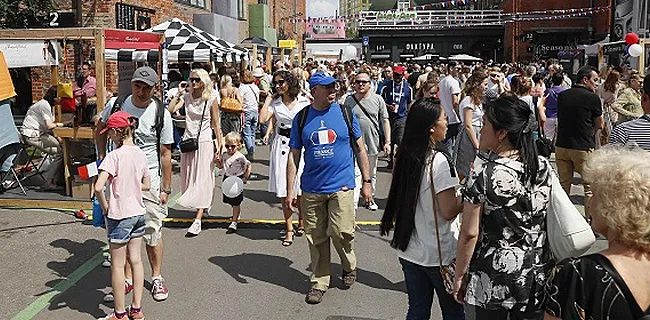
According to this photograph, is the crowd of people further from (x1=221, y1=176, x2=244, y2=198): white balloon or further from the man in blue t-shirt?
(x1=221, y1=176, x2=244, y2=198): white balloon

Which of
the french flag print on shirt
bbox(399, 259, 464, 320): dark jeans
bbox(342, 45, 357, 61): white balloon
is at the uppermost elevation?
bbox(342, 45, 357, 61): white balloon

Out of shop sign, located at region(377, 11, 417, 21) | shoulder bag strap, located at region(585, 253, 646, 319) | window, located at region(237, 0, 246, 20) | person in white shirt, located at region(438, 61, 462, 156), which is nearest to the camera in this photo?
shoulder bag strap, located at region(585, 253, 646, 319)

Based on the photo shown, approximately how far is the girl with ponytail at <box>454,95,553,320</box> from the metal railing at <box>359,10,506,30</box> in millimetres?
42622

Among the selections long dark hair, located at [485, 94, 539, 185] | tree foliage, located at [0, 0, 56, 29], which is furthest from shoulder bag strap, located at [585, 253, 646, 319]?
tree foliage, located at [0, 0, 56, 29]

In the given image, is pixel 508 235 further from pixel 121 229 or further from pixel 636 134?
pixel 121 229

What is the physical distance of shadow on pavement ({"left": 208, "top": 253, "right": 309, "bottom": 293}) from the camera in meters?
5.69

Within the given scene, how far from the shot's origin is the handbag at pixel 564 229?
9.52 feet

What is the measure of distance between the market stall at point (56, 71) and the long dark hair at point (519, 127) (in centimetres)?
642

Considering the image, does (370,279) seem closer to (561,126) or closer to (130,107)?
(130,107)

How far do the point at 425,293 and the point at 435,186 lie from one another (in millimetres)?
657

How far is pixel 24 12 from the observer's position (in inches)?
550

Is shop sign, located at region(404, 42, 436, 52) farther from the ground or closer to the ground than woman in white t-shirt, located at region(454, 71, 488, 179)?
farther from the ground

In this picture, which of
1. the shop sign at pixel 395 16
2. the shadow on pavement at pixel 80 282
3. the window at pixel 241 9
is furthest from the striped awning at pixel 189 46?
the shop sign at pixel 395 16

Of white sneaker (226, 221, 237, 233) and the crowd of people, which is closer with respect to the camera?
the crowd of people
